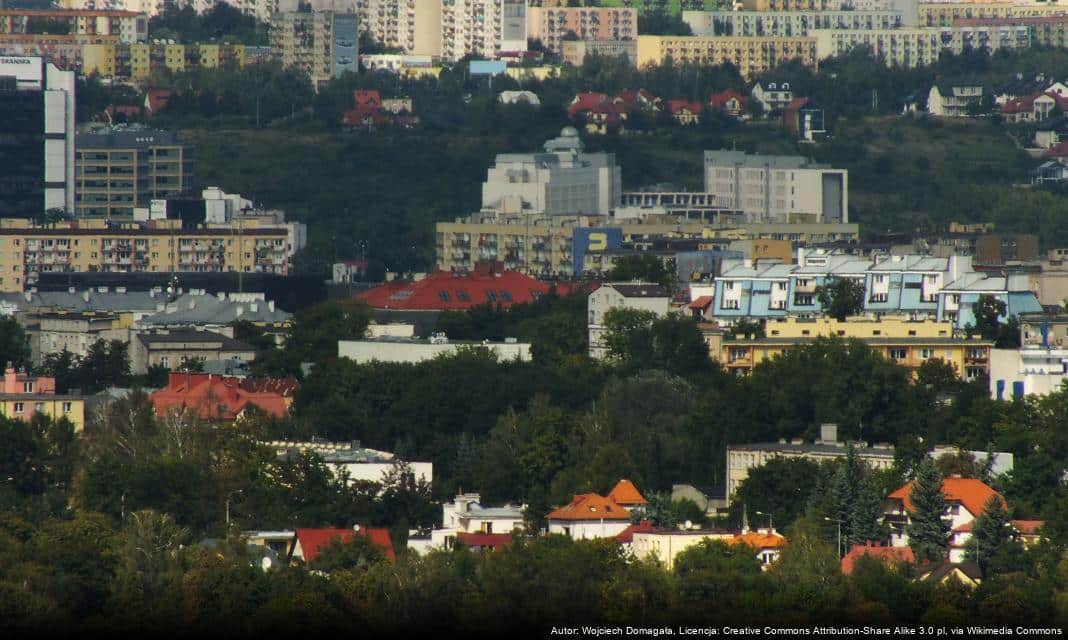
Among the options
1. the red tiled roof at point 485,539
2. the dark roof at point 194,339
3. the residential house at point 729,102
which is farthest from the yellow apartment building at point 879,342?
the residential house at point 729,102

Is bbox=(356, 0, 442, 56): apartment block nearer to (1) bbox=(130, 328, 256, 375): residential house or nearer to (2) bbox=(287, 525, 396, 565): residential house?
(1) bbox=(130, 328, 256, 375): residential house

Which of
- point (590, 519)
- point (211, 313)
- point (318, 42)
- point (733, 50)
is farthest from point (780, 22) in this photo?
point (590, 519)

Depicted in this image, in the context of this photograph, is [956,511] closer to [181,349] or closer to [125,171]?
[181,349]

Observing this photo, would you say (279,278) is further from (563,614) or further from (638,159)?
(563,614)

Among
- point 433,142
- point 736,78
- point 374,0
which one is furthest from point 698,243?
point 374,0

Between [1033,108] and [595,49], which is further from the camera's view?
[595,49]

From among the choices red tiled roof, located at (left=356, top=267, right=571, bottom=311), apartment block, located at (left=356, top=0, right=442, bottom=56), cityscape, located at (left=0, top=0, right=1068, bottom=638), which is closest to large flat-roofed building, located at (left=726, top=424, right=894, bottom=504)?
cityscape, located at (left=0, top=0, right=1068, bottom=638)

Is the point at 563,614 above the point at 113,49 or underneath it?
underneath
